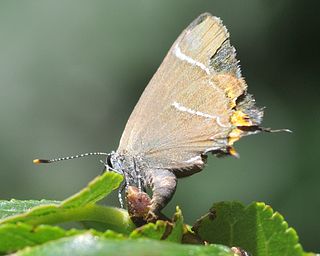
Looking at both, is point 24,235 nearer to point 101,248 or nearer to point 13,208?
point 101,248

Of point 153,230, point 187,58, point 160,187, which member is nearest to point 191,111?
point 187,58

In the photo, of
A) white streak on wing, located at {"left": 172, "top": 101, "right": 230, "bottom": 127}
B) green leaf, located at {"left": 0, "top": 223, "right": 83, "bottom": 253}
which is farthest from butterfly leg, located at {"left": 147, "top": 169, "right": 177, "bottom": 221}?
green leaf, located at {"left": 0, "top": 223, "right": 83, "bottom": 253}

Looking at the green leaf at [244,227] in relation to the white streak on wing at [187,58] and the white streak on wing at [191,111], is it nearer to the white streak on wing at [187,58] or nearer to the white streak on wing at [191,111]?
the white streak on wing at [191,111]

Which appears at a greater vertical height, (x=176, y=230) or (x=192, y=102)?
(x=192, y=102)

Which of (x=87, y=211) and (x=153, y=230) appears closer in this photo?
(x=153, y=230)

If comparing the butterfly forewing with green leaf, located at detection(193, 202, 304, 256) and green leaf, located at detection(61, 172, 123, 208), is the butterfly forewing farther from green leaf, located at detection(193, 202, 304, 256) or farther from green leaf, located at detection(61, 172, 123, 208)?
green leaf, located at detection(61, 172, 123, 208)

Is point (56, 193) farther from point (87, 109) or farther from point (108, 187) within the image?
point (108, 187)

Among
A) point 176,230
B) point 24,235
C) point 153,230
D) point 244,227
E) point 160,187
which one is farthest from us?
point 160,187
